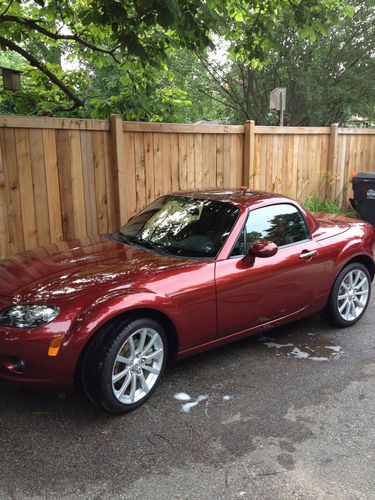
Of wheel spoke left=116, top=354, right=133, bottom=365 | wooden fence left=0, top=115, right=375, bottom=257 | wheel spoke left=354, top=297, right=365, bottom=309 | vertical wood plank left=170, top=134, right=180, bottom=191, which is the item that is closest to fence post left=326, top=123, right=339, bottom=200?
wooden fence left=0, top=115, right=375, bottom=257

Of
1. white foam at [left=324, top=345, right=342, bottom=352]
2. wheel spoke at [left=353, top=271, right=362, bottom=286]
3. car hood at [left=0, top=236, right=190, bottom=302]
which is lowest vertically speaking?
white foam at [left=324, top=345, right=342, bottom=352]

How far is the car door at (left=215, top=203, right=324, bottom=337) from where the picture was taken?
3.64 m

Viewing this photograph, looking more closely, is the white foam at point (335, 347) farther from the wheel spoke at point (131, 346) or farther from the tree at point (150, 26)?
the tree at point (150, 26)

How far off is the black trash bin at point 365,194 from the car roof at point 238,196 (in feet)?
16.8

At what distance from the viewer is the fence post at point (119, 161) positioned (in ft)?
19.5

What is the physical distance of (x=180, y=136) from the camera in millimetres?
6719

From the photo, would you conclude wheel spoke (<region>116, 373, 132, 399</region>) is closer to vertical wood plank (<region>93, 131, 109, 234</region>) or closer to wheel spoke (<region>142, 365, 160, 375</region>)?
wheel spoke (<region>142, 365, 160, 375</region>)

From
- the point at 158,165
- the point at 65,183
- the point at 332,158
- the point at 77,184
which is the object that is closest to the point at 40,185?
the point at 65,183

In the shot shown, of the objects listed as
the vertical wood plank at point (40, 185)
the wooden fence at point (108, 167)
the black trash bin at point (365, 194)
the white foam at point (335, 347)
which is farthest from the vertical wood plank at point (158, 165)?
the black trash bin at point (365, 194)

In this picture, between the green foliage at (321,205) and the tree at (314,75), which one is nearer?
the green foliage at (321,205)

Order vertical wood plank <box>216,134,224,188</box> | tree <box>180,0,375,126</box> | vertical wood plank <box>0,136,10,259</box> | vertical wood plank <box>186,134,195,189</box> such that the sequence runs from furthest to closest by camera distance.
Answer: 1. tree <box>180,0,375,126</box>
2. vertical wood plank <box>216,134,224,188</box>
3. vertical wood plank <box>186,134,195,189</box>
4. vertical wood plank <box>0,136,10,259</box>

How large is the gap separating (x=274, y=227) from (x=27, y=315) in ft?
7.41

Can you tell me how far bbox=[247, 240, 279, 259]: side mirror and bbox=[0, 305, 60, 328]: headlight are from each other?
1577 millimetres

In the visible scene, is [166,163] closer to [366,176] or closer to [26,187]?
[26,187]
